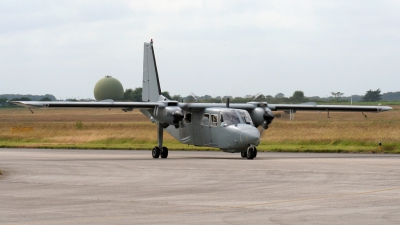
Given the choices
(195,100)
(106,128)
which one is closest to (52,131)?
(106,128)

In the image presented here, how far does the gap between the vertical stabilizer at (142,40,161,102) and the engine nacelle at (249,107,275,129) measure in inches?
261

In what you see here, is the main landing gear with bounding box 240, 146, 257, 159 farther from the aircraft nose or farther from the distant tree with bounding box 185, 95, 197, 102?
the distant tree with bounding box 185, 95, 197, 102

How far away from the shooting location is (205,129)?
3506 centimetres

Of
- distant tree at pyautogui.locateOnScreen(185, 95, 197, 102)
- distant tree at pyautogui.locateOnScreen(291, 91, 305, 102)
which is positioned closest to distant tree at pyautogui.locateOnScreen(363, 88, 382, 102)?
distant tree at pyautogui.locateOnScreen(291, 91, 305, 102)

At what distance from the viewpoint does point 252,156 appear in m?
32.1

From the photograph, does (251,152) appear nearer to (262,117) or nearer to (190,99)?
(262,117)

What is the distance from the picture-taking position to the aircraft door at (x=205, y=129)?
34791mm

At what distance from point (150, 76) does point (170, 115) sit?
6.98 meters

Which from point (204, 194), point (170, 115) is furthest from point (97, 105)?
point (204, 194)

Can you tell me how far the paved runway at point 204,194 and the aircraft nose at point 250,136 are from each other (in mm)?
5205

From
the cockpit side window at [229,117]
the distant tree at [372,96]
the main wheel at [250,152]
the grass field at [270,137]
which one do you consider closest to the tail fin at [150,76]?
the cockpit side window at [229,117]

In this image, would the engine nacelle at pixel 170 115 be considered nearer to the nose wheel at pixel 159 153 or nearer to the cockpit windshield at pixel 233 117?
the nose wheel at pixel 159 153

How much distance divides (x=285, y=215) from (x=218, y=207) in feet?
6.11

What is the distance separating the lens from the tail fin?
40.3 metres
